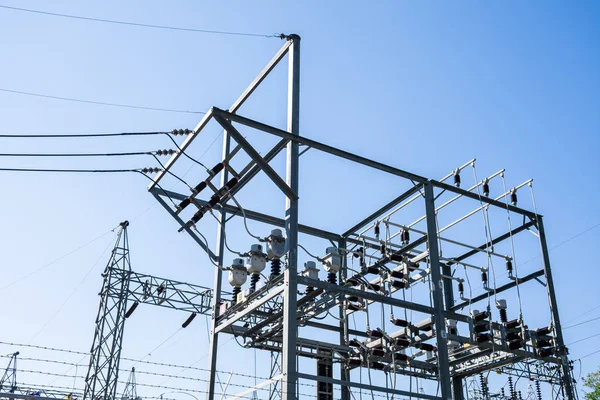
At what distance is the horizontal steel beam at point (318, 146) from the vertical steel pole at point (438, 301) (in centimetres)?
75

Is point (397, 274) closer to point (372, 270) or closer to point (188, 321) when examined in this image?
point (372, 270)


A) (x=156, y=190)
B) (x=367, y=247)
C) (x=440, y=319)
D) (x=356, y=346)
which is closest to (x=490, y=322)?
(x=440, y=319)

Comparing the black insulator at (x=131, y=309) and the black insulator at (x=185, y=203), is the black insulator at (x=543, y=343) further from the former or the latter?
the black insulator at (x=131, y=309)

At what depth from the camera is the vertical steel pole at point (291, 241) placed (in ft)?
39.6

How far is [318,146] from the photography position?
14.7 metres

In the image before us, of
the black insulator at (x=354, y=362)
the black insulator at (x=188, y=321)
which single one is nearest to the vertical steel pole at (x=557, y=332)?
the black insulator at (x=354, y=362)

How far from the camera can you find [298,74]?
15.0m

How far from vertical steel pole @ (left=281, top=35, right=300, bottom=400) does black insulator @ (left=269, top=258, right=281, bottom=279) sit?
77 centimetres

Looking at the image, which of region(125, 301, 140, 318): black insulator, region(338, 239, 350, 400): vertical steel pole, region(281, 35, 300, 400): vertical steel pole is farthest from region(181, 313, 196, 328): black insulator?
region(281, 35, 300, 400): vertical steel pole

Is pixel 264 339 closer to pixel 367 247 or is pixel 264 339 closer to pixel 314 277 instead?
pixel 314 277

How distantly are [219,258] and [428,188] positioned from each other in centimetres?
523

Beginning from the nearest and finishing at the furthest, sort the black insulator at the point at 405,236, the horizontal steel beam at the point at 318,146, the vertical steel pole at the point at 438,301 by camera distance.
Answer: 1. the horizontal steel beam at the point at 318,146
2. the vertical steel pole at the point at 438,301
3. the black insulator at the point at 405,236

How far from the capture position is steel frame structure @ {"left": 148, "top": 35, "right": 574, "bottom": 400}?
1335cm

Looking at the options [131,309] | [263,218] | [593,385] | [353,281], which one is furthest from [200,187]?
[593,385]
